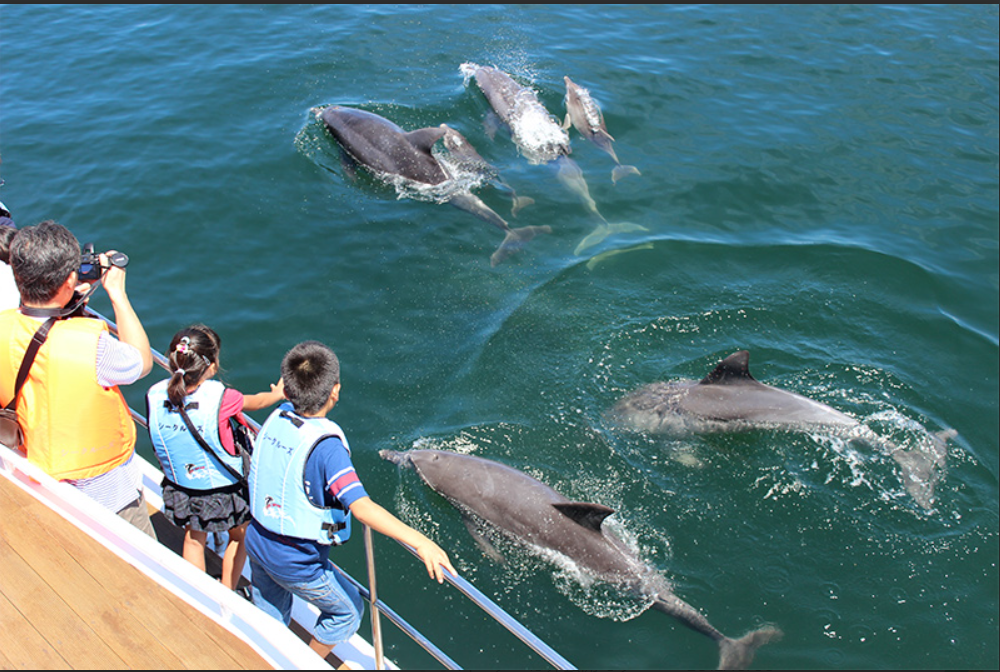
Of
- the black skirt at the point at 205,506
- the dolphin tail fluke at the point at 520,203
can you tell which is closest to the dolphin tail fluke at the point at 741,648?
the black skirt at the point at 205,506

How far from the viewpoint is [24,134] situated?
15711 millimetres

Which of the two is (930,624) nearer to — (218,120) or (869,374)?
(869,374)

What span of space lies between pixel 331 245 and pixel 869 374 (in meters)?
8.85

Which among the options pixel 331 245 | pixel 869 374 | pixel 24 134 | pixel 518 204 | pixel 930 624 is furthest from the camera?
pixel 24 134

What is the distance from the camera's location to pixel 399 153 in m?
14.4

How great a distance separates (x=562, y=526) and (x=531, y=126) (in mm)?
10513

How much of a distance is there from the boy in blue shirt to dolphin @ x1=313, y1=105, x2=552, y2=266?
29.4ft

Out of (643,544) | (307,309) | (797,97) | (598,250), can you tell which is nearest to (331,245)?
(307,309)

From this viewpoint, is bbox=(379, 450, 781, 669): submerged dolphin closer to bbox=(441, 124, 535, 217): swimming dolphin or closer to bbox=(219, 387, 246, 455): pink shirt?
bbox=(219, 387, 246, 455): pink shirt

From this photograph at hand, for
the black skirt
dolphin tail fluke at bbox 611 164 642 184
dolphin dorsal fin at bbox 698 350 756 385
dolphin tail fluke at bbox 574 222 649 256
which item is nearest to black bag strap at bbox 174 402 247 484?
the black skirt

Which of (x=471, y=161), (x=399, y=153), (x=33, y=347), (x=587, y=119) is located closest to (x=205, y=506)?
(x=33, y=347)

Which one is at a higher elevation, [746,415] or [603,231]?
[603,231]

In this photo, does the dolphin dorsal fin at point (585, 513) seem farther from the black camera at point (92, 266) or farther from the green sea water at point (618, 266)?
the black camera at point (92, 266)

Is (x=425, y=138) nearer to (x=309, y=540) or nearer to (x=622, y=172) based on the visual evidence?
(x=622, y=172)
